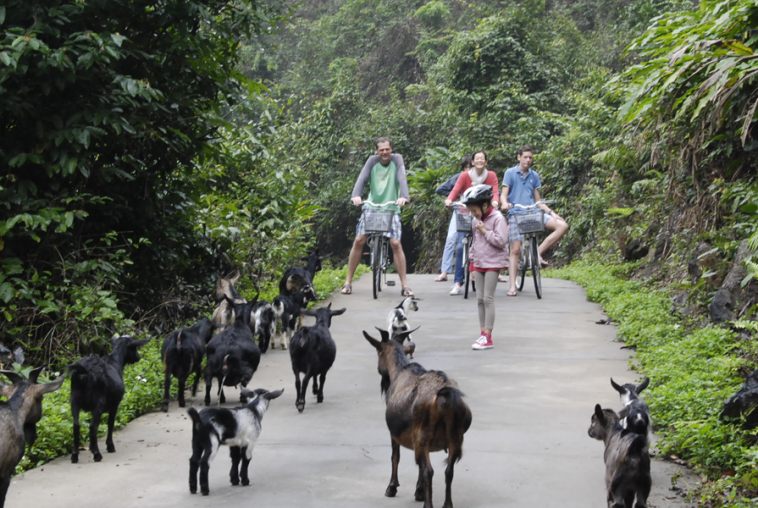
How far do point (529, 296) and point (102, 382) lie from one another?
32.2 ft

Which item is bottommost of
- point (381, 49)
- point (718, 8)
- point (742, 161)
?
point (742, 161)

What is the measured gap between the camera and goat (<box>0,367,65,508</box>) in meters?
5.89

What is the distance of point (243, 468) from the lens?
6.78 meters

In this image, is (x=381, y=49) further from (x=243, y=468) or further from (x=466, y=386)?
(x=243, y=468)

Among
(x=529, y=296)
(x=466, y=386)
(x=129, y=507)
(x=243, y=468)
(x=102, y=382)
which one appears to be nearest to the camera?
(x=129, y=507)

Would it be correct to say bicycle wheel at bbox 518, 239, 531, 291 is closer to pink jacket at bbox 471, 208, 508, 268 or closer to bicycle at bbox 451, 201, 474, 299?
bicycle at bbox 451, 201, 474, 299

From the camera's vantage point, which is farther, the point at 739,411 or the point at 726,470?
the point at 739,411

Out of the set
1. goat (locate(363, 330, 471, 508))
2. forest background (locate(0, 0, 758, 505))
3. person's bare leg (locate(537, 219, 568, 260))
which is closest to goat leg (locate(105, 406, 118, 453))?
goat (locate(363, 330, 471, 508))

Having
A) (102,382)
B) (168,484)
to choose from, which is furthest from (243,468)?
(102,382)

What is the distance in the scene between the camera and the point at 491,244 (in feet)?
37.3

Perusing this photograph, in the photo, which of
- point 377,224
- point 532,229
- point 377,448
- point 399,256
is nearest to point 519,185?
point 532,229

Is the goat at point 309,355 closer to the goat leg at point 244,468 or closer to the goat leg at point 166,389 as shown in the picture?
the goat leg at point 166,389

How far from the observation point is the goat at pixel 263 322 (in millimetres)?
11359

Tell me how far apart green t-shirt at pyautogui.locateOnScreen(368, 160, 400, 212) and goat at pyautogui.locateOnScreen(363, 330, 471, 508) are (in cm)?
864
